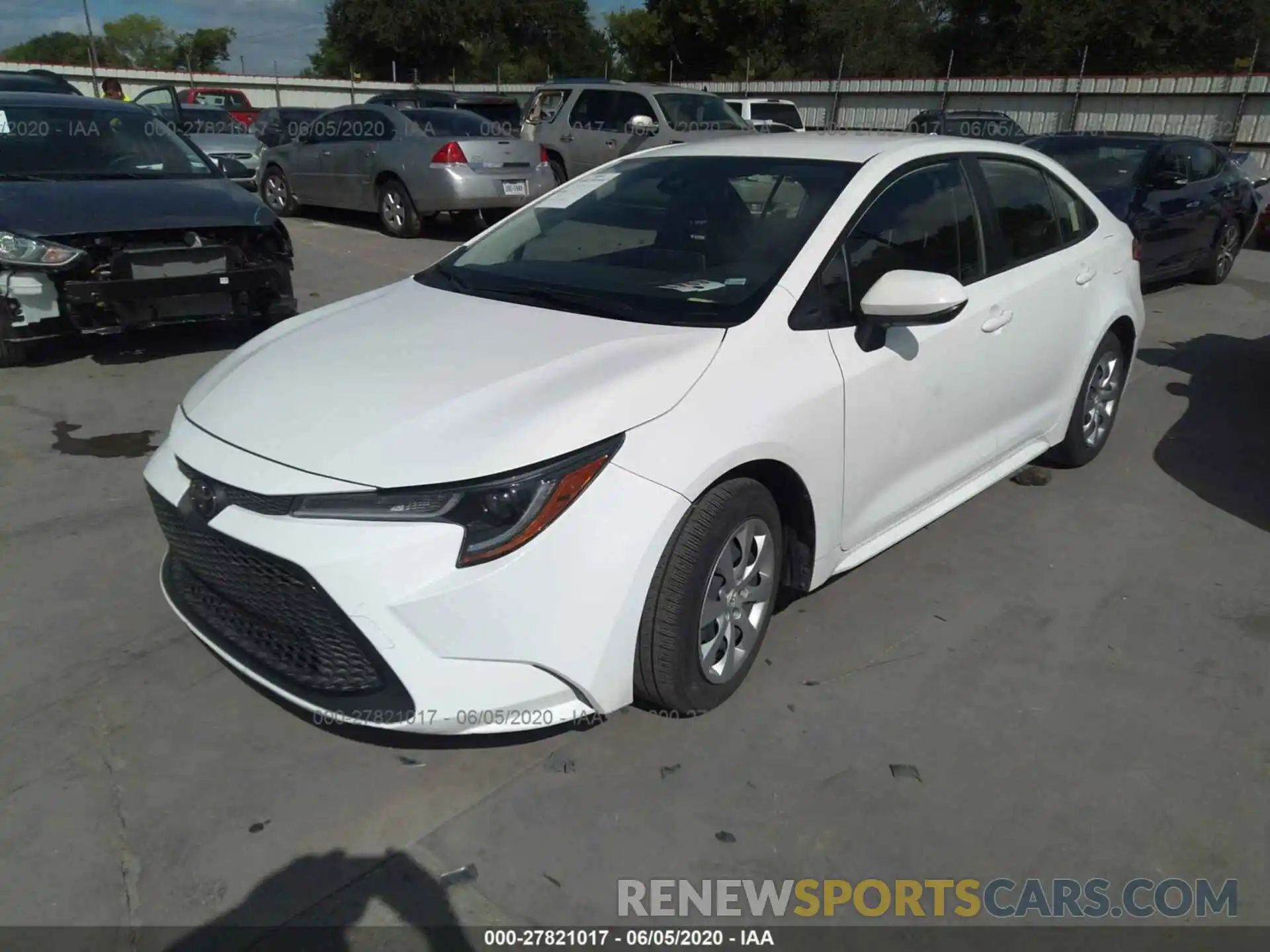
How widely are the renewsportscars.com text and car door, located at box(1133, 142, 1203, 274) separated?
24.5ft

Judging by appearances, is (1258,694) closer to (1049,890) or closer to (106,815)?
(1049,890)

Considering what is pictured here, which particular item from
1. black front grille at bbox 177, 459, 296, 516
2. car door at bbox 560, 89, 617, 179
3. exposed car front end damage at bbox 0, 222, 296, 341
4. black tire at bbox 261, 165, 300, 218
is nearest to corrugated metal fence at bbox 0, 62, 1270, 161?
car door at bbox 560, 89, 617, 179

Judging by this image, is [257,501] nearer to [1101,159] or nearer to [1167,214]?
[1167,214]

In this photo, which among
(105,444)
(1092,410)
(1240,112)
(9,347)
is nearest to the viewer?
(1092,410)

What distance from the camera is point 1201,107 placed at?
70.9 ft

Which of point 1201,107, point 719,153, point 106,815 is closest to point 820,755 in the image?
point 106,815

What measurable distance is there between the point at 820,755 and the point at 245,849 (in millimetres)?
1560

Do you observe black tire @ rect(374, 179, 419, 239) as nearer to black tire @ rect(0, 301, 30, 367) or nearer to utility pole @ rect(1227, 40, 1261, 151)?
black tire @ rect(0, 301, 30, 367)

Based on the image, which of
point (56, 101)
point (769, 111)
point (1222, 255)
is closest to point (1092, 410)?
point (1222, 255)

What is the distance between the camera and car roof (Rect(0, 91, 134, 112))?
6801 mm

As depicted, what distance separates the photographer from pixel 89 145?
686cm

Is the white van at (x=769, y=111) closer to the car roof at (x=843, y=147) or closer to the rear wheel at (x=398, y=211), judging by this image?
the rear wheel at (x=398, y=211)

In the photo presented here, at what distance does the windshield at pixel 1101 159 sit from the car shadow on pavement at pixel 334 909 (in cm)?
853

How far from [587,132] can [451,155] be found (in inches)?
138
